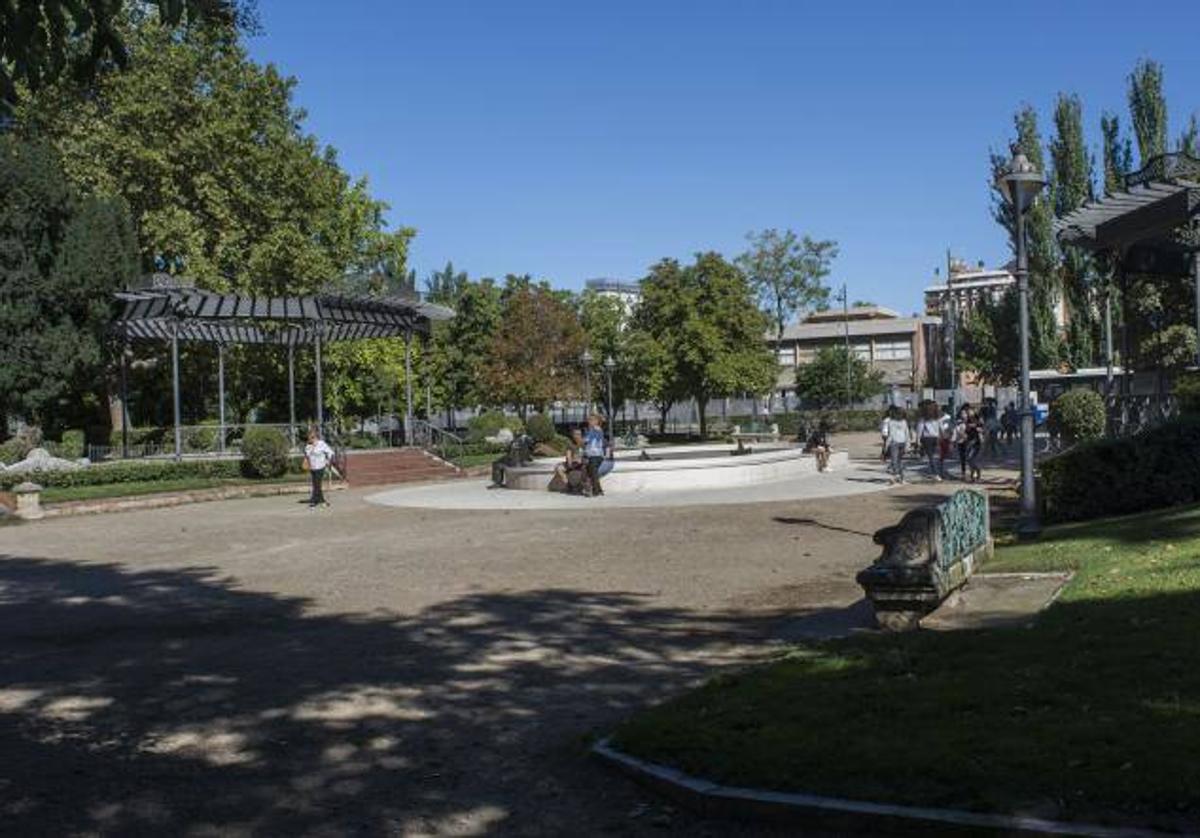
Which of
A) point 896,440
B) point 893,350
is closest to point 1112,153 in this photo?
point 896,440

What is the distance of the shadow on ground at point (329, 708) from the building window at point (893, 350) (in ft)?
277

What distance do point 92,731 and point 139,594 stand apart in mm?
5762

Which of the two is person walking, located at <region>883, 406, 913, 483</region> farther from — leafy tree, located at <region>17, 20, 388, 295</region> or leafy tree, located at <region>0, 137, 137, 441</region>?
leafy tree, located at <region>0, 137, 137, 441</region>

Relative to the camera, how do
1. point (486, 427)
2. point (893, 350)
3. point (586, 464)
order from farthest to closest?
point (893, 350) < point (486, 427) < point (586, 464)

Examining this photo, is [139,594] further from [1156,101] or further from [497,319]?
[497,319]

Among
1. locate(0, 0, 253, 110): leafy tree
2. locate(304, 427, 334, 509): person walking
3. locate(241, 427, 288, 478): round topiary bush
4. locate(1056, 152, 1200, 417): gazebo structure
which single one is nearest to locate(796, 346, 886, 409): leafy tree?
locate(241, 427, 288, 478): round topiary bush

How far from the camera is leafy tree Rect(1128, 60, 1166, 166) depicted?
38.7 meters

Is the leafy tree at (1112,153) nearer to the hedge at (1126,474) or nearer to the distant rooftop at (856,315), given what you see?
the hedge at (1126,474)

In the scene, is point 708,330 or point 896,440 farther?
point 708,330

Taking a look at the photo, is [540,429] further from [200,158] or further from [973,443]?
[973,443]

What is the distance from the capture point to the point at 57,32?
527 centimetres

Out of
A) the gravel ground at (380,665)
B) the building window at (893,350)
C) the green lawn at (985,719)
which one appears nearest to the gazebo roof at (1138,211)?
the gravel ground at (380,665)

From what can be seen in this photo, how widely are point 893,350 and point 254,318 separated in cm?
6776

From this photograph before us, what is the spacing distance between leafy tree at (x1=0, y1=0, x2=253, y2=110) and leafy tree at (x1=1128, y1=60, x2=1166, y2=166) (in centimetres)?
4043
